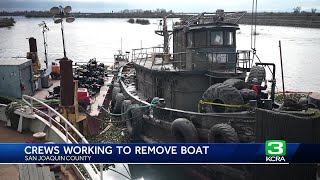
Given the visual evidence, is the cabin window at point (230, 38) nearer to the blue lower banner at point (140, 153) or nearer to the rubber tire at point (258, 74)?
the rubber tire at point (258, 74)

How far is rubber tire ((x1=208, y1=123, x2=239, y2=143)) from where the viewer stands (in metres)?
11.4

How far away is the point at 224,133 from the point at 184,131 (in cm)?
203

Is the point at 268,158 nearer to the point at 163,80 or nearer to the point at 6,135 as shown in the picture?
the point at 6,135

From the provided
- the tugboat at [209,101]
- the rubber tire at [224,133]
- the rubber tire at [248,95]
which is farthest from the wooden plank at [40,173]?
the rubber tire at [248,95]

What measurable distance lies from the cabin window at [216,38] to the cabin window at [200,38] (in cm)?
31

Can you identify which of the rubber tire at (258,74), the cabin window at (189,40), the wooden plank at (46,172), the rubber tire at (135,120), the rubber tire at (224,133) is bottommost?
the rubber tire at (135,120)

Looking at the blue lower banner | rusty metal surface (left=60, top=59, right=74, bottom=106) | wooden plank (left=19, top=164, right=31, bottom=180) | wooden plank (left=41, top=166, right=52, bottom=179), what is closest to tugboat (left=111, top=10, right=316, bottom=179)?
the blue lower banner

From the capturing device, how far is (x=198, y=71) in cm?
1504

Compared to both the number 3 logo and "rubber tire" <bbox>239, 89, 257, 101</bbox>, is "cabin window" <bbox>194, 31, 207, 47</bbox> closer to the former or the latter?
"rubber tire" <bbox>239, 89, 257, 101</bbox>

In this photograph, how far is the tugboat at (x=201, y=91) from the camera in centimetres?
1212

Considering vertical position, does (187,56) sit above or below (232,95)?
above

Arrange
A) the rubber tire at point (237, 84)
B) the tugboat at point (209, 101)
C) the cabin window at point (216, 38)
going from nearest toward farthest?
the tugboat at point (209, 101) → the rubber tire at point (237, 84) → the cabin window at point (216, 38)

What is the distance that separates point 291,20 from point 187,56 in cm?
13530

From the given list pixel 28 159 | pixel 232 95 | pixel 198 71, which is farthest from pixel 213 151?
pixel 198 71
